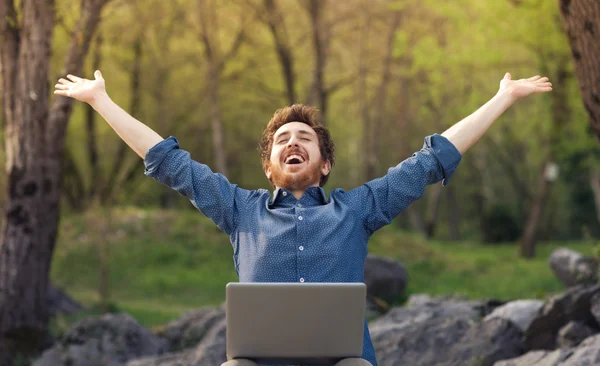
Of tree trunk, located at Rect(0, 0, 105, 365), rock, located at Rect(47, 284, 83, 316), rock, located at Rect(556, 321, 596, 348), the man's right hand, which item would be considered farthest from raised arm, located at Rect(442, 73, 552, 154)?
rock, located at Rect(47, 284, 83, 316)

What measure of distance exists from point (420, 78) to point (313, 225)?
23.3m

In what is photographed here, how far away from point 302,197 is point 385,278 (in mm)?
8183

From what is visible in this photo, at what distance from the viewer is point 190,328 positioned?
936 centimetres

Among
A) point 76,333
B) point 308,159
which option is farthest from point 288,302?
point 76,333

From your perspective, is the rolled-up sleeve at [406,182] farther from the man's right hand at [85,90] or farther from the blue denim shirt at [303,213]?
the man's right hand at [85,90]

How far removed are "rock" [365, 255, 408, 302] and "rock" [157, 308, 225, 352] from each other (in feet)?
8.55

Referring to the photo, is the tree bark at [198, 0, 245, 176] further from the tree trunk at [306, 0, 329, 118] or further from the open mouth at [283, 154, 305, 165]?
the open mouth at [283, 154, 305, 165]

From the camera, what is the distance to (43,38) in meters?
8.84

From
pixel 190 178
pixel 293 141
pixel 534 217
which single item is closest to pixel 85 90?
pixel 190 178

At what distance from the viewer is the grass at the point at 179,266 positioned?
15.2m

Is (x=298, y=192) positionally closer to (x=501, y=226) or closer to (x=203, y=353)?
(x=203, y=353)

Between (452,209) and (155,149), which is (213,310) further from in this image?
(452,209)

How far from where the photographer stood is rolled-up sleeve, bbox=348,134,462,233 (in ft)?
12.5

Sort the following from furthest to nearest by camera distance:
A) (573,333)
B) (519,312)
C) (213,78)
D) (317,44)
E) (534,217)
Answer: (534,217)
(317,44)
(213,78)
(519,312)
(573,333)
